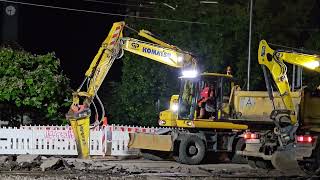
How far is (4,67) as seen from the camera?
79.6ft

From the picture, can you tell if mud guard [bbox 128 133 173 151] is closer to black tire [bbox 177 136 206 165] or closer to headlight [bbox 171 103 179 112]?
black tire [bbox 177 136 206 165]

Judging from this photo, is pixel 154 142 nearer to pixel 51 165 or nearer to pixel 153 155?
pixel 153 155

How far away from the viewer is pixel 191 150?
20.2 m

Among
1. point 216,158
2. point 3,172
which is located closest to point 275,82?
point 216,158

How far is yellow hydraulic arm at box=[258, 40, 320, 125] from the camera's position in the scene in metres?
→ 17.3

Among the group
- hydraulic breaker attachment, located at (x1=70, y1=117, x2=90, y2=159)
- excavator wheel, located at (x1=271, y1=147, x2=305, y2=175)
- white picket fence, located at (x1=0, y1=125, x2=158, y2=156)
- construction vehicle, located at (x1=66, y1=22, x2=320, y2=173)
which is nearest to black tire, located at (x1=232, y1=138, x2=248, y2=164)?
construction vehicle, located at (x1=66, y1=22, x2=320, y2=173)

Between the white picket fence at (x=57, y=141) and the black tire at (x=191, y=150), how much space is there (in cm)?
314

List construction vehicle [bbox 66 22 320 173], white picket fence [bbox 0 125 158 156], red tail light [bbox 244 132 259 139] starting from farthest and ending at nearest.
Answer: white picket fence [bbox 0 125 158 156], construction vehicle [bbox 66 22 320 173], red tail light [bbox 244 132 259 139]

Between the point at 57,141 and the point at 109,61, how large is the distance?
4193mm

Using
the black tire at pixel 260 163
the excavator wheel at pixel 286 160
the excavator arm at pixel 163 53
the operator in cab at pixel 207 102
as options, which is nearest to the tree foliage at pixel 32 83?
the excavator arm at pixel 163 53

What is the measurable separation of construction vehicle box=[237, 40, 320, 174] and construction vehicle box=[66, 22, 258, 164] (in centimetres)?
191

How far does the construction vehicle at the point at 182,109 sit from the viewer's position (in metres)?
20.0

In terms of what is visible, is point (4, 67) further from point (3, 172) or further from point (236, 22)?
point (236, 22)

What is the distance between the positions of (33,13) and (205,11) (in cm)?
1390
